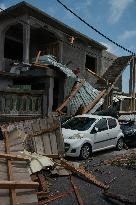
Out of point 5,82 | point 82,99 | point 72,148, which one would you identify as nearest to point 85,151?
point 72,148

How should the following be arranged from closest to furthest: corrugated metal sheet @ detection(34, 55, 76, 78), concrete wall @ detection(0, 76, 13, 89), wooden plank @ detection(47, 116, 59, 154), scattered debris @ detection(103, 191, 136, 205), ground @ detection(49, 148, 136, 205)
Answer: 1. scattered debris @ detection(103, 191, 136, 205)
2. ground @ detection(49, 148, 136, 205)
3. wooden plank @ detection(47, 116, 59, 154)
4. concrete wall @ detection(0, 76, 13, 89)
5. corrugated metal sheet @ detection(34, 55, 76, 78)

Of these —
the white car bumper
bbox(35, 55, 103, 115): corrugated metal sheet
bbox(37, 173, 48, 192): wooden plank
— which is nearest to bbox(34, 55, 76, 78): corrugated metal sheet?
bbox(35, 55, 103, 115): corrugated metal sheet

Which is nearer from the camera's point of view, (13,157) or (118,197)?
(13,157)

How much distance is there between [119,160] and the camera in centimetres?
1299

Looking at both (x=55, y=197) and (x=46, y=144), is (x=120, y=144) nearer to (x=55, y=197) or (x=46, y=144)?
(x=46, y=144)

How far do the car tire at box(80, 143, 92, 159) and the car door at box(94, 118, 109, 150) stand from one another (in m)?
0.50

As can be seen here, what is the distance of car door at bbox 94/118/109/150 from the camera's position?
14.5 meters

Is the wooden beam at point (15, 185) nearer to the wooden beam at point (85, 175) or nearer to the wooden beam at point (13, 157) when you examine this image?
the wooden beam at point (13, 157)

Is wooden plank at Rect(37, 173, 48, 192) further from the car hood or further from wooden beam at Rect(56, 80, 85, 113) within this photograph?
wooden beam at Rect(56, 80, 85, 113)

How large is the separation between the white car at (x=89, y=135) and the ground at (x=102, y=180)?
2.71ft

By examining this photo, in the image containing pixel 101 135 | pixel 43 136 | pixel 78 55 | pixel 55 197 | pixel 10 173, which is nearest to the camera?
pixel 10 173

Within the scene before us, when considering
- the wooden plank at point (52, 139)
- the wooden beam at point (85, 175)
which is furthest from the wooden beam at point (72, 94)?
the wooden beam at point (85, 175)

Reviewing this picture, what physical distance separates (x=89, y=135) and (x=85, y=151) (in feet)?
2.53

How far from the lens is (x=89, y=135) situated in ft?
46.0
